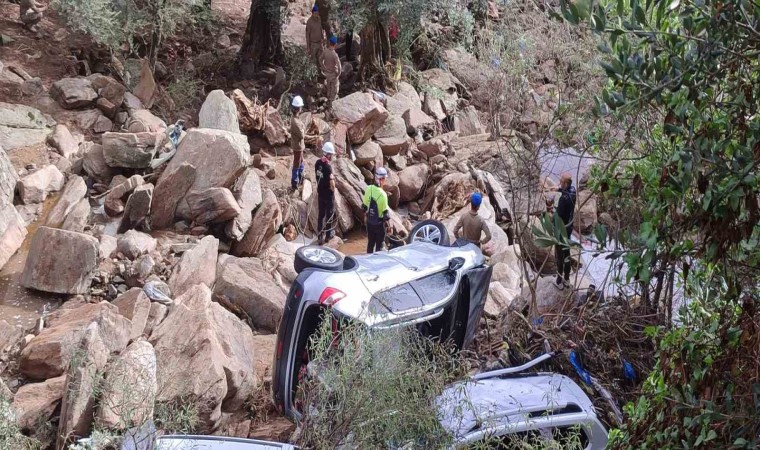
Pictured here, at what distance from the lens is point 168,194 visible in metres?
11.1

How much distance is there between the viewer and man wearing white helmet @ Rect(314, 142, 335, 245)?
11844 mm

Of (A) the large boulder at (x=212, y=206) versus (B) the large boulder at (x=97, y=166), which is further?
(B) the large boulder at (x=97, y=166)

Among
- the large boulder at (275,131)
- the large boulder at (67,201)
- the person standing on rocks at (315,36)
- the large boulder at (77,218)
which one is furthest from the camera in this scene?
the person standing on rocks at (315,36)

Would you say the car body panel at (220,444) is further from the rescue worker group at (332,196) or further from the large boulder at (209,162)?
the large boulder at (209,162)

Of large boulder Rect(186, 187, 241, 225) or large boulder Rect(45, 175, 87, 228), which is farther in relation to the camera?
large boulder Rect(186, 187, 241, 225)

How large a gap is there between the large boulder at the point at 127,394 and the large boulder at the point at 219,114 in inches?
287

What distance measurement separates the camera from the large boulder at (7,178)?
412 inches

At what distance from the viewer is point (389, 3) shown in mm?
16000

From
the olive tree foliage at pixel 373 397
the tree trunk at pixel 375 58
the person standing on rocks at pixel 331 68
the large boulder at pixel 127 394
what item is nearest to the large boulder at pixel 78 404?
the large boulder at pixel 127 394

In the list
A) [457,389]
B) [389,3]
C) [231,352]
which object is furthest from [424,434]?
[389,3]

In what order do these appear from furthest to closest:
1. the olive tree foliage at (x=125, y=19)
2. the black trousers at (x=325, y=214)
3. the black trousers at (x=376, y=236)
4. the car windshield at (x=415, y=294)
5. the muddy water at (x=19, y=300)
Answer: the olive tree foliage at (x=125, y=19) → the black trousers at (x=325, y=214) → the black trousers at (x=376, y=236) → the muddy water at (x=19, y=300) → the car windshield at (x=415, y=294)

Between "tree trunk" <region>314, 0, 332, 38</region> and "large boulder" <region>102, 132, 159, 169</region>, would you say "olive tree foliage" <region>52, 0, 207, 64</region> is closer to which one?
"tree trunk" <region>314, 0, 332, 38</region>

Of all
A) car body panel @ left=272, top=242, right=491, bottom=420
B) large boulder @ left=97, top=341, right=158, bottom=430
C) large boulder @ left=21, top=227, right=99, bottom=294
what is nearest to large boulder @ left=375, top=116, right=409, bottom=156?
large boulder @ left=21, top=227, right=99, bottom=294

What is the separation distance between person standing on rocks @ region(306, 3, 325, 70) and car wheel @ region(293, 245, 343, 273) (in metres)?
9.99
